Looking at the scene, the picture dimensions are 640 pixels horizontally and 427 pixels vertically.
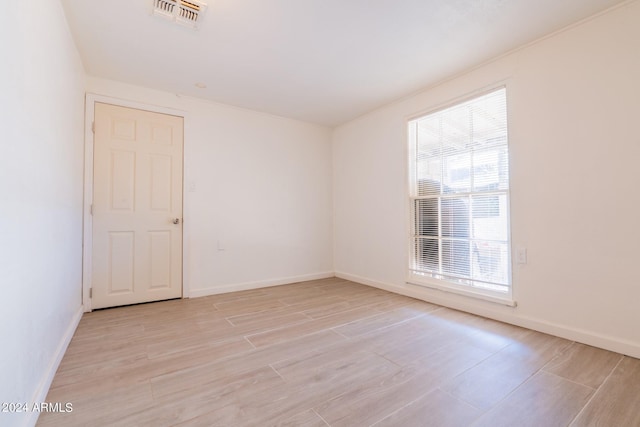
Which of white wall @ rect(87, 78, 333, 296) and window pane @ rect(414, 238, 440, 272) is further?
white wall @ rect(87, 78, 333, 296)

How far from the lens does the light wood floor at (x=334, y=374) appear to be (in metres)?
1.38

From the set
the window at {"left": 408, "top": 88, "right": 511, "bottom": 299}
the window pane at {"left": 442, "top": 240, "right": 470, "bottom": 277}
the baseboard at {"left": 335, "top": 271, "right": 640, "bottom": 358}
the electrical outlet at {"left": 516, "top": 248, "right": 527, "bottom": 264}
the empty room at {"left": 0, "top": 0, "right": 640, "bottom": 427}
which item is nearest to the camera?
the empty room at {"left": 0, "top": 0, "right": 640, "bottom": 427}

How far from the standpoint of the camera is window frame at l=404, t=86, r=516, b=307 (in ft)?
8.60

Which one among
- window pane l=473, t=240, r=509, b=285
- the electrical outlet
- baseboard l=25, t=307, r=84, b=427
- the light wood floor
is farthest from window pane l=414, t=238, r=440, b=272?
baseboard l=25, t=307, r=84, b=427

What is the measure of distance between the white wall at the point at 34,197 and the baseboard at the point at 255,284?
4.47ft

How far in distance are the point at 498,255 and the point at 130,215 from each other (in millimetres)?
3990

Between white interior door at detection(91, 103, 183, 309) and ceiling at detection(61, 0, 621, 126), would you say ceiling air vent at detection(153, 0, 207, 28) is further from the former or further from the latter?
white interior door at detection(91, 103, 183, 309)

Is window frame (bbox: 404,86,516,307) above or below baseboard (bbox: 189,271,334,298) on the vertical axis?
above

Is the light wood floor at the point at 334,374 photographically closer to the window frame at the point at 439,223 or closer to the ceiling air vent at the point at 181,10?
the window frame at the point at 439,223

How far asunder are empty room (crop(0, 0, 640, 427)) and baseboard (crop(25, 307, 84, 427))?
0.09ft

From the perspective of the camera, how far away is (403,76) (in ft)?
10.1

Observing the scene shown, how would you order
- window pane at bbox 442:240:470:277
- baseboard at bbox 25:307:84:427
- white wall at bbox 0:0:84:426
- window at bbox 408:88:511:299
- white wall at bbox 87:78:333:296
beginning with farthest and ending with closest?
white wall at bbox 87:78:333:296 → window pane at bbox 442:240:470:277 → window at bbox 408:88:511:299 → baseboard at bbox 25:307:84:427 → white wall at bbox 0:0:84:426

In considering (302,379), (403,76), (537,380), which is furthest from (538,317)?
(403,76)

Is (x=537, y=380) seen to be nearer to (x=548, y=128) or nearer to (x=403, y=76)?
(x=548, y=128)
